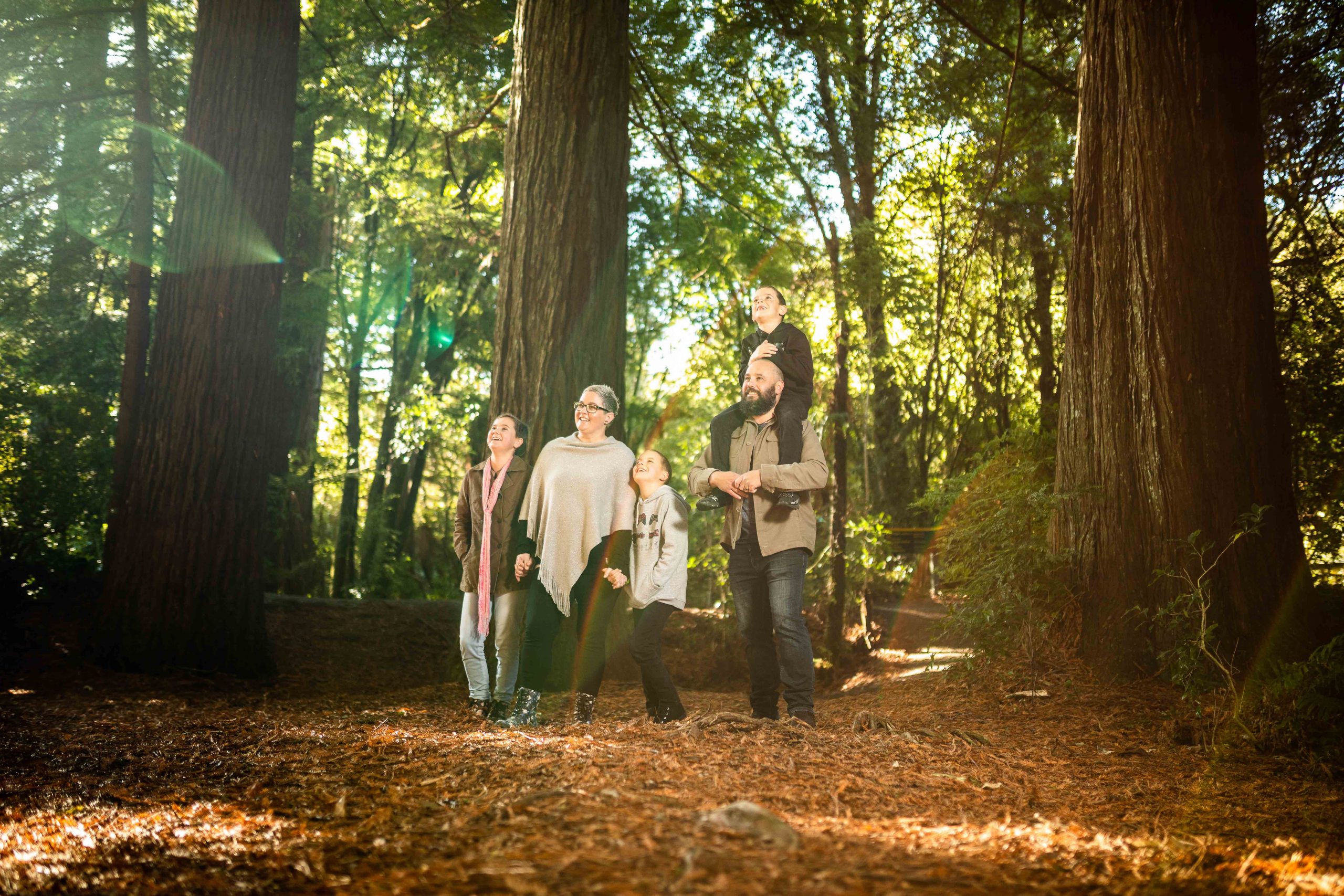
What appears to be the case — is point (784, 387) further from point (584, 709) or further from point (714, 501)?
point (584, 709)

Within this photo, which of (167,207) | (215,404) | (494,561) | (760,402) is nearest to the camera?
(760,402)

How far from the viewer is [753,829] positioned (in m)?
2.32

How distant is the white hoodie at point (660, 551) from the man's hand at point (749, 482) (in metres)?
0.33

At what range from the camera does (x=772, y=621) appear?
4.73m

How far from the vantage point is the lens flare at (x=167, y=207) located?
701 centimetres

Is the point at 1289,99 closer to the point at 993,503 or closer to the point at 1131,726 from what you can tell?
the point at 993,503

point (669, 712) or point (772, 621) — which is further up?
point (772, 621)

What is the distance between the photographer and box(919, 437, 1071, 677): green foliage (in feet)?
18.4

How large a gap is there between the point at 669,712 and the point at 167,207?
10.5 meters

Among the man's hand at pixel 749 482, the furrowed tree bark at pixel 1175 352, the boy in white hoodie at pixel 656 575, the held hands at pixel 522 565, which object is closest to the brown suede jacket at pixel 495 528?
the held hands at pixel 522 565

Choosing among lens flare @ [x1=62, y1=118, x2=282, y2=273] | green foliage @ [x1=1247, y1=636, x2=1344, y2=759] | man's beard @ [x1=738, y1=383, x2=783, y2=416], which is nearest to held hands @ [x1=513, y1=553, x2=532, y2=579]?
man's beard @ [x1=738, y1=383, x2=783, y2=416]

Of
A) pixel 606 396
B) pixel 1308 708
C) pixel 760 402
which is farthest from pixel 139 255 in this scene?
pixel 1308 708

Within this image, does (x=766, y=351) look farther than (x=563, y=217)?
No

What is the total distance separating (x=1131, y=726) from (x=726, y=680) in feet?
13.8
